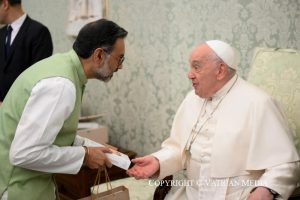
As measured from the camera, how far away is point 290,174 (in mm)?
1697

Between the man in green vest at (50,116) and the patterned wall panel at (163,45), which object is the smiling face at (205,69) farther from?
the patterned wall panel at (163,45)

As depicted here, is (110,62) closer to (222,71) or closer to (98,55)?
(98,55)

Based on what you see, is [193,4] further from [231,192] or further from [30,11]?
[30,11]

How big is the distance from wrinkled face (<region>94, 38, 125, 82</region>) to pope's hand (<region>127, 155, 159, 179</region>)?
1.57 ft

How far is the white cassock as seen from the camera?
1.71 m

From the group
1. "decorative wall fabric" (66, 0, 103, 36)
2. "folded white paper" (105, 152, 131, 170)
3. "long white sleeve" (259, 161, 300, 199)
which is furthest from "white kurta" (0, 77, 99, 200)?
"decorative wall fabric" (66, 0, 103, 36)

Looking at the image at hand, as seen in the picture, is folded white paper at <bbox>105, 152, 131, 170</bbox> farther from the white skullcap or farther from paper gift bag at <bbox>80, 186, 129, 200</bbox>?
the white skullcap

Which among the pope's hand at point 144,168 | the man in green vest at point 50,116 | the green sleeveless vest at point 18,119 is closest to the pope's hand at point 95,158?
the man in green vest at point 50,116

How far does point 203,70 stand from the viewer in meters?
1.88

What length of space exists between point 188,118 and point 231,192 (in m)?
0.46

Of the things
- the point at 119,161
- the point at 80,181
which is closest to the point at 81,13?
the point at 80,181

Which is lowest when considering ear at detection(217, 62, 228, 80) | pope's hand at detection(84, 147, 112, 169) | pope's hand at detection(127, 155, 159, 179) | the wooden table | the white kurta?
the wooden table

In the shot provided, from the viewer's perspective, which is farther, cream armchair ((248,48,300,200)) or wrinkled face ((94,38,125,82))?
cream armchair ((248,48,300,200))

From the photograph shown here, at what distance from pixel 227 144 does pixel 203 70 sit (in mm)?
370
